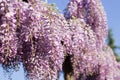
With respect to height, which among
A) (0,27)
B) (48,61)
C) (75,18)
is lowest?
(48,61)

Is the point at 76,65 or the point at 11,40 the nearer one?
the point at 11,40

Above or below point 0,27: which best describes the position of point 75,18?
above

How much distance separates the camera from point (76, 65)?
43.3 ft

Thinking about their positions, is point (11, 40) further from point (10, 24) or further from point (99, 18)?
point (99, 18)

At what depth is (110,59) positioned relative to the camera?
17797mm

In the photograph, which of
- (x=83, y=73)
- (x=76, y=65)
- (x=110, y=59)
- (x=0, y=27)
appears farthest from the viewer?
(x=110, y=59)

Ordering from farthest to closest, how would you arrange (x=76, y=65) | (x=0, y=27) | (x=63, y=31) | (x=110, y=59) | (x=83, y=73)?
1. (x=110, y=59)
2. (x=83, y=73)
3. (x=76, y=65)
4. (x=63, y=31)
5. (x=0, y=27)

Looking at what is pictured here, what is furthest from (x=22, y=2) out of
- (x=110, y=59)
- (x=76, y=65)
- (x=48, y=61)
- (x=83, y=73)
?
(x=110, y=59)

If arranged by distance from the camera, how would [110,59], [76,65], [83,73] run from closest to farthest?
[76,65], [83,73], [110,59]

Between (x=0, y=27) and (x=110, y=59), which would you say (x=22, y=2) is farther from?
(x=110, y=59)

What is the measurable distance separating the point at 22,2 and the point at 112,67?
8924 mm

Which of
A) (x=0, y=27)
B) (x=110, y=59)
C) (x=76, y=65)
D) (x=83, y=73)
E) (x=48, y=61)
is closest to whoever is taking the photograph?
(x=0, y=27)

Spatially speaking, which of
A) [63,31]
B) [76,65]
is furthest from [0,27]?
[76,65]

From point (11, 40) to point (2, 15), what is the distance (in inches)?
21.4
